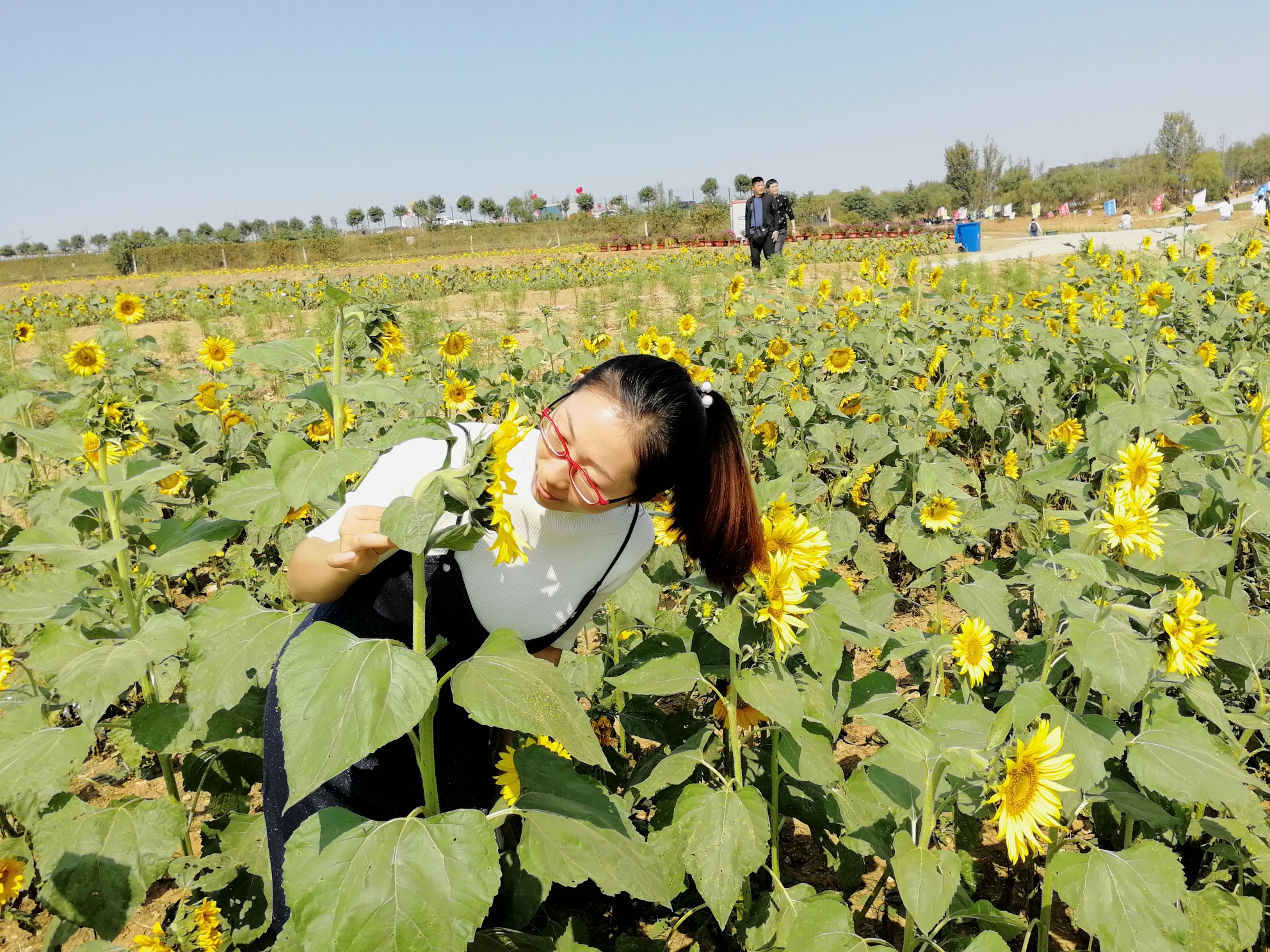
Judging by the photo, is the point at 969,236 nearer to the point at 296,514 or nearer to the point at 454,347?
the point at 454,347

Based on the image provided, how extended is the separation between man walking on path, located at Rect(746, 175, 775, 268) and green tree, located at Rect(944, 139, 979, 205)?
3801 cm

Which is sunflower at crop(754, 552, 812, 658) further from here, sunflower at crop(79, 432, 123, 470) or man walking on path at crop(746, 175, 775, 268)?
man walking on path at crop(746, 175, 775, 268)

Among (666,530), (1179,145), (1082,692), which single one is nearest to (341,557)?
(666,530)

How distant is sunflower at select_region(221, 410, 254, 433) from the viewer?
4434 mm

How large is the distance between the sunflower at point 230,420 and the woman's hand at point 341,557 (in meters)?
3.33

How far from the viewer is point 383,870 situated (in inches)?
40.9

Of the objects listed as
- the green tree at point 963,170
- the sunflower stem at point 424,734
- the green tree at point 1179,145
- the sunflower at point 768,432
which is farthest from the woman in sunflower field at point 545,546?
the green tree at point 963,170

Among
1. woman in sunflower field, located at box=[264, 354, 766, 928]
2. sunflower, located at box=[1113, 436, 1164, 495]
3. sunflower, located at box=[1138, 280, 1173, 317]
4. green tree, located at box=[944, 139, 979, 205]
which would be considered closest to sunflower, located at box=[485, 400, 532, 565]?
woman in sunflower field, located at box=[264, 354, 766, 928]

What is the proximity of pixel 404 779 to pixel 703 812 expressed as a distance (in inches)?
23.5

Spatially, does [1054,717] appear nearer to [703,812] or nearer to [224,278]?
[703,812]

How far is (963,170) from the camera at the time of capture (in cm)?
4750

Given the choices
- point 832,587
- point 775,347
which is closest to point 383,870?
point 832,587

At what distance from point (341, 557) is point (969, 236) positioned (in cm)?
2229

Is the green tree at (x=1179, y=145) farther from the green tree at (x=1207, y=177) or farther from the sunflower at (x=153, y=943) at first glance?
the sunflower at (x=153, y=943)
